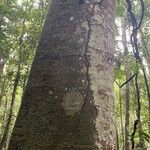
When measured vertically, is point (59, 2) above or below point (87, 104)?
above

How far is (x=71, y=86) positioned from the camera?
1110 mm

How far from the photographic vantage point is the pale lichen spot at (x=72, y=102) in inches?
42.3

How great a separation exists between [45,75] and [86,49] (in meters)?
0.19

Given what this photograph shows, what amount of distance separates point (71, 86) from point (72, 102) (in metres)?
0.06

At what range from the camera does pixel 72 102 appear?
1.09 metres

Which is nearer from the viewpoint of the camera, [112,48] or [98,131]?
[98,131]

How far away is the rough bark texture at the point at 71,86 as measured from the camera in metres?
1.04

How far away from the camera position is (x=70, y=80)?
1122mm

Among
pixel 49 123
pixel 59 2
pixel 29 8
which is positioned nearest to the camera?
pixel 49 123

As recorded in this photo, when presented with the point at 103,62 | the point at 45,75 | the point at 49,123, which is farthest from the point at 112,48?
the point at 49,123

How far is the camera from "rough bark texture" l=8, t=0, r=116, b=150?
1041 millimetres

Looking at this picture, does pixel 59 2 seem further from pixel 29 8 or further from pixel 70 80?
pixel 29 8

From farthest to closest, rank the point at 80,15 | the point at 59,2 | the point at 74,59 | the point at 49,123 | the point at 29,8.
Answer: the point at 29,8, the point at 59,2, the point at 80,15, the point at 74,59, the point at 49,123

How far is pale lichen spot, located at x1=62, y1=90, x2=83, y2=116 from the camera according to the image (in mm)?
1073
